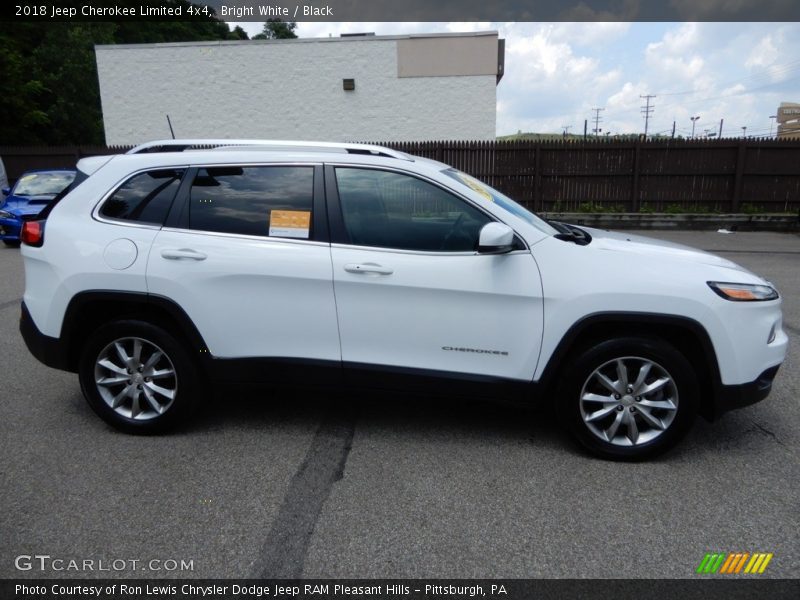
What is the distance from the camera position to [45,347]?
3846 millimetres

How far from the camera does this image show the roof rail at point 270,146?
12.6ft

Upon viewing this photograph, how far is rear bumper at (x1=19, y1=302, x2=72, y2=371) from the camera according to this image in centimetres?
382

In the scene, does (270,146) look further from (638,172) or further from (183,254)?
(638,172)

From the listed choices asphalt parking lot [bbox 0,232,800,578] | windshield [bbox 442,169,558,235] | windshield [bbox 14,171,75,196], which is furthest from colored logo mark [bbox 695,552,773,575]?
windshield [bbox 14,171,75,196]

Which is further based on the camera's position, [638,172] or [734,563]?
[638,172]

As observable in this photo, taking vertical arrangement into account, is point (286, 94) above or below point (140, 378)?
above

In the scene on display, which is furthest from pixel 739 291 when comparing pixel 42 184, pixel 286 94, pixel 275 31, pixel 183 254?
pixel 275 31

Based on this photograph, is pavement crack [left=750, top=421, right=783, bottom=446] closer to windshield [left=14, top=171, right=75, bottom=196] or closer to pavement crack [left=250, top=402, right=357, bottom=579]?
pavement crack [left=250, top=402, right=357, bottom=579]

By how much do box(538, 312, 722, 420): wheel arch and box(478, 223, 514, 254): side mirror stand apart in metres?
0.60

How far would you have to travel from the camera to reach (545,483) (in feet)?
10.6

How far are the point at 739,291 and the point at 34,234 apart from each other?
4252mm

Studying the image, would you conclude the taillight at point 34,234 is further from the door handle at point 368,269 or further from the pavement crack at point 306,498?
the pavement crack at point 306,498

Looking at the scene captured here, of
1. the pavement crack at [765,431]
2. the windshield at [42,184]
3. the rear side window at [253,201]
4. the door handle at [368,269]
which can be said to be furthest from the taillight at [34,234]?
the windshield at [42,184]

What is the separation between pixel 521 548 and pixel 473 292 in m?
1.34
